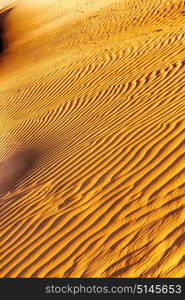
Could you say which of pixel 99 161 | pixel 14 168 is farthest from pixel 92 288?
pixel 14 168

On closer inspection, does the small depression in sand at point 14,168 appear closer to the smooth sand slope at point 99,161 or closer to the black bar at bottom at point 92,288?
the smooth sand slope at point 99,161

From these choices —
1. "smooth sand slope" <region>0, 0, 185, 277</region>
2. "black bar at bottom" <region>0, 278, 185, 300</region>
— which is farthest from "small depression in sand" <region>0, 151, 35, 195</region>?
"black bar at bottom" <region>0, 278, 185, 300</region>

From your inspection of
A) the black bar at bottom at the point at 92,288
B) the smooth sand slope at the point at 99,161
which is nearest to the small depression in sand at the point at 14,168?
the smooth sand slope at the point at 99,161

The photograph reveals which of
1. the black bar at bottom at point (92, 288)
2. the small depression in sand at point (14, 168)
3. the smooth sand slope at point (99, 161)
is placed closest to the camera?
the black bar at bottom at point (92, 288)

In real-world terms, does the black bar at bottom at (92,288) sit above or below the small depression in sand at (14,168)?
above

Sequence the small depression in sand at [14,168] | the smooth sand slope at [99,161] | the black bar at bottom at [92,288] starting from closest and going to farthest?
the black bar at bottom at [92,288], the smooth sand slope at [99,161], the small depression in sand at [14,168]

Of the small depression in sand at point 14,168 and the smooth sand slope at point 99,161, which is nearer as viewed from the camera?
the smooth sand slope at point 99,161

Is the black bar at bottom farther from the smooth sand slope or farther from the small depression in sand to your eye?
the small depression in sand

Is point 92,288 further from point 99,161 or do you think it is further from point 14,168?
point 14,168

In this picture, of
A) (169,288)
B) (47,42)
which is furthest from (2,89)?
(169,288)
